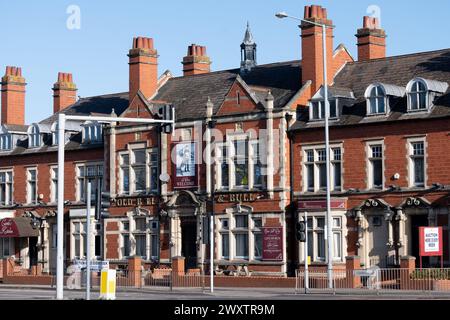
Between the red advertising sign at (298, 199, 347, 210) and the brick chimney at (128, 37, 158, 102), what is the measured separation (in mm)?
15358

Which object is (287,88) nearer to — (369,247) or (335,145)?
(335,145)

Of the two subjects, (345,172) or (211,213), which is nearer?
(345,172)

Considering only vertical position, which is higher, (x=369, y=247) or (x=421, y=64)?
(x=421, y=64)

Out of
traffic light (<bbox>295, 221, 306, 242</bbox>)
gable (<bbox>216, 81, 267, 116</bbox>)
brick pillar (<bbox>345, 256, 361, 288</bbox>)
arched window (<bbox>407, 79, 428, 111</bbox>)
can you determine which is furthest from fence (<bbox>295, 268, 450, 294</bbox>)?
gable (<bbox>216, 81, 267, 116</bbox>)

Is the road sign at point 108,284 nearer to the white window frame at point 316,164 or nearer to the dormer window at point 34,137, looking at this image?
the white window frame at point 316,164

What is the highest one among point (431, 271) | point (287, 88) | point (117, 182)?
point (287, 88)

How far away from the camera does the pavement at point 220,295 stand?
3869cm

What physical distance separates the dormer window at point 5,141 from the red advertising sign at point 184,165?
647 inches

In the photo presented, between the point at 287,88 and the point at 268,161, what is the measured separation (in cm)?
491

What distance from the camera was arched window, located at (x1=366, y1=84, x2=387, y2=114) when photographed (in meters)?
51.4
